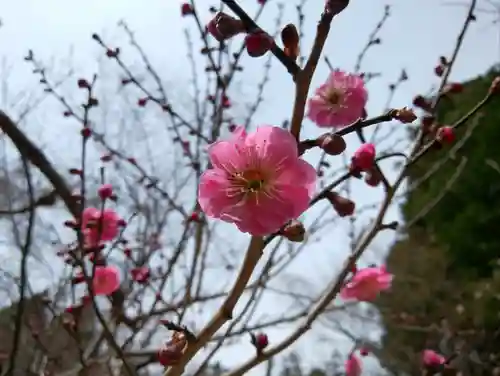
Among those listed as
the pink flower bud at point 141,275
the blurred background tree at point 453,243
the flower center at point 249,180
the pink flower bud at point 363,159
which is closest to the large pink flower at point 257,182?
the flower center at point 249,180

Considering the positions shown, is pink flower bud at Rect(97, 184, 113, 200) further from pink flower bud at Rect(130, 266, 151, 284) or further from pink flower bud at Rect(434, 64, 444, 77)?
pink flower bud at Rect(434, 64, 444, 77)

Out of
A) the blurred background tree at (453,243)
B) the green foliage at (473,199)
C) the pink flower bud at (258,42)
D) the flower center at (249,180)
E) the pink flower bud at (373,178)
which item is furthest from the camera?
the green foliage at (473,199)

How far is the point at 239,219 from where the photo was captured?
0.68 meters

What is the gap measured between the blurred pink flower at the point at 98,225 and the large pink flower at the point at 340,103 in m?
0.44

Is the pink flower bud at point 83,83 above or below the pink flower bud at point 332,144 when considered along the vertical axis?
above

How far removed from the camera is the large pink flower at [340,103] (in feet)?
3.33

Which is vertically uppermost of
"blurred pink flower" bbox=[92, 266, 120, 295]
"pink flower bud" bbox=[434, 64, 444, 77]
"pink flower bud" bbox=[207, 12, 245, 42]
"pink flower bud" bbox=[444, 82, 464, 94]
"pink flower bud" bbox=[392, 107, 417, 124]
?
"pink flower bud" bbox=[434, 64, 444, 77]

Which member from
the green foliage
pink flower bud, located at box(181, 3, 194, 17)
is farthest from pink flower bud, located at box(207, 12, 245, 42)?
the green foliage

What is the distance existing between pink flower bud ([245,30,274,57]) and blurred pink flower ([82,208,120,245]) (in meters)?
0.61

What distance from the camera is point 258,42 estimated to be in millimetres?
622

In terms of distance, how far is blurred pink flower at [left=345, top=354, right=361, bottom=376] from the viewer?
1609 mm

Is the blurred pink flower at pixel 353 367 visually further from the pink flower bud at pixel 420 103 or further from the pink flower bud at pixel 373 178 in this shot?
the pink flower bud at pixel 373 178

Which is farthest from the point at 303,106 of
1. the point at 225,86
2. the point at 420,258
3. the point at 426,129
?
the point at 420,258

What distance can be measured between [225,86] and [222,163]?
1.40m
